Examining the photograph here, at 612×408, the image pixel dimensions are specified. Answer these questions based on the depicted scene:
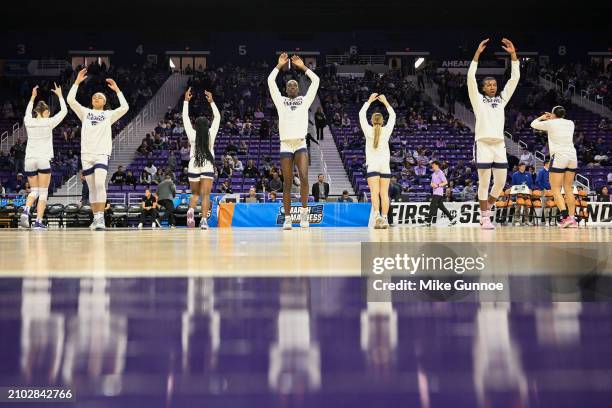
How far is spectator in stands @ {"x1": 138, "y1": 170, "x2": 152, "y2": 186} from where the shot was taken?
21.8m

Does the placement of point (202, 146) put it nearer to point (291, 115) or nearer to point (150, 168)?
point (291, 115)

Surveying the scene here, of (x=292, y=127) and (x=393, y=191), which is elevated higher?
(x=292, y=127)

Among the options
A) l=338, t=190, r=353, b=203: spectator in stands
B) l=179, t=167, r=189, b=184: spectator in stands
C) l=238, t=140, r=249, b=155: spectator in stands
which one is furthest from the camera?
l=238, t=140, r=249, b=155: spectator in stands

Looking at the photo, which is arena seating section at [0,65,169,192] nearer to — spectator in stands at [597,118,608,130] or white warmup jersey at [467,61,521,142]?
white warmup jersey at [467,61,521,142]

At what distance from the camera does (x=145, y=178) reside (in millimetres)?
22078

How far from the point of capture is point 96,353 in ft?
4.50

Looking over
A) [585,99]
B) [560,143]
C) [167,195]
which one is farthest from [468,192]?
[585,99]

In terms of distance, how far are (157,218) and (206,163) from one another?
7839mm

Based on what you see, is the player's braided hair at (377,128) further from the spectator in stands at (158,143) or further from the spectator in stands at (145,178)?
the spectator in stands at (158,143)

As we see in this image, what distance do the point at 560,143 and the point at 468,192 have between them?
10301mm

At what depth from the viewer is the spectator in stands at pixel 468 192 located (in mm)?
20111

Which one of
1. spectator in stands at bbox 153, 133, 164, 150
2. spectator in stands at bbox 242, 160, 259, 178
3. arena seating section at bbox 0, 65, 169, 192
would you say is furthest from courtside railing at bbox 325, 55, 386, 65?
spectator in stands at bbox 242, 160, 259, 178

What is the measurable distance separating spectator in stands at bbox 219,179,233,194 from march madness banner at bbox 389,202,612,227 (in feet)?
16.9

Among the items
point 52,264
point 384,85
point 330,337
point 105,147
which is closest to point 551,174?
point 105,147
